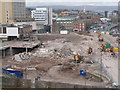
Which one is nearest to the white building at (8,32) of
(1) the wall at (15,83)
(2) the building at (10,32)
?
(2) the building at (10,32)

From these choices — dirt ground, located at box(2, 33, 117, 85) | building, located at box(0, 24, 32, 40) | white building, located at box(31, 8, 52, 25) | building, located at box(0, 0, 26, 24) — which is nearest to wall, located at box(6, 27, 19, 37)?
building, located at box(0, 24, 32, 40)

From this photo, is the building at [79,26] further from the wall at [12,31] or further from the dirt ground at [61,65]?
the dirt ground at [61,65]

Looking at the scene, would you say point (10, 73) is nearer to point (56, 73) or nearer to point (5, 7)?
point (56, 73)

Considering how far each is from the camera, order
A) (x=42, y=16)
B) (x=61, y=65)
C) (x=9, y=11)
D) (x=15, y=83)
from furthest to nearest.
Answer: (x=42, y=16) < (x=9, y=11) < (x=61, y=65) < (x=15, y=83)

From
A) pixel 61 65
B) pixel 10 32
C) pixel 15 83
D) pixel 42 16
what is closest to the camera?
pixel 15 83

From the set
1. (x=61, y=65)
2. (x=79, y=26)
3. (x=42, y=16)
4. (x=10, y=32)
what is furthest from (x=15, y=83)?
(x=79, y=26)

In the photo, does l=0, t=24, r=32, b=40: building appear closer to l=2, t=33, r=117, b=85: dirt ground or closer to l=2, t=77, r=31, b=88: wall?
l=2, t=33, r=117, b=85: dirt ground

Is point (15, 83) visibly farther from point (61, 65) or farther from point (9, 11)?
point (9, 11)

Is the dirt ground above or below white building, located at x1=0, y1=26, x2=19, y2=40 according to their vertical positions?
below

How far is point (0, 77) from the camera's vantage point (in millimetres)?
9891

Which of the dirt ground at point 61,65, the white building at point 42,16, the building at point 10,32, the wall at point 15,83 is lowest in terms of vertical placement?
the wall at point 15,83

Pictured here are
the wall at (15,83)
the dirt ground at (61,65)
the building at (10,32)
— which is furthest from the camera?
the building at (10,32)

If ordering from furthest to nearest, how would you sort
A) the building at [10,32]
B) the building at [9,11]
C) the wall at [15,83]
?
the building at [9,11]
the building at [10,32]
the wall at [15,83]

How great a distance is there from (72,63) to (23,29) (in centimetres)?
1062
